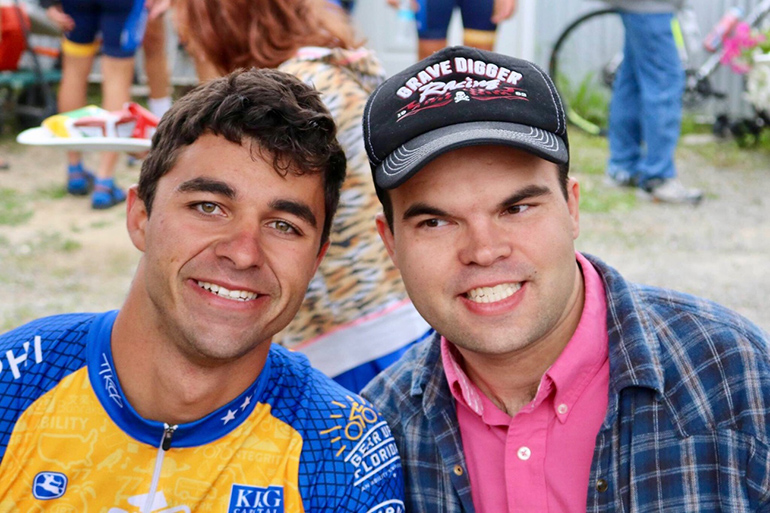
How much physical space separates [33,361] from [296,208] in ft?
2.51

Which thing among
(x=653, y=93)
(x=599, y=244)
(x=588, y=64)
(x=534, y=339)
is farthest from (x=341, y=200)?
(x=588, y=64)

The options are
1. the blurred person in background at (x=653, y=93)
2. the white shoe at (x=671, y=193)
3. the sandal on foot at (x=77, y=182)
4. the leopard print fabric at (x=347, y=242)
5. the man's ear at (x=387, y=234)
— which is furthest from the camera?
the sandal on foot at (x=77, y=182)

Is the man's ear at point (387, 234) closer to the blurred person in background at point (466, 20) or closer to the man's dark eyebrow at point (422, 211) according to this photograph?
the man's dark eyebrow at point (422, 211)

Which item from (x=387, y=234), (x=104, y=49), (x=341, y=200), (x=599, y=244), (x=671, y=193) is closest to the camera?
(x=387, y=234)

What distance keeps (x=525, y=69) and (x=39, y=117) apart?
346 inches

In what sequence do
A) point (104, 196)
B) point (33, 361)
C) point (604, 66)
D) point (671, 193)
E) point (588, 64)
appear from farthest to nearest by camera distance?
point (588, 64) < point (604, 66) < point (671, 193) < point (104, 196) < point (33, 361)

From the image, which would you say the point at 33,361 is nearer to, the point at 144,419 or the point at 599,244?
the point at 144,419

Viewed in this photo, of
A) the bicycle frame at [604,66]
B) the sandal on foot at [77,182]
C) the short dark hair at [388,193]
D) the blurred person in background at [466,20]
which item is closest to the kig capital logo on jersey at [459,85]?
the short dark hair at [388,193]

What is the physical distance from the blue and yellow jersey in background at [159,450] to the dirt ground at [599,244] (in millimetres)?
2975

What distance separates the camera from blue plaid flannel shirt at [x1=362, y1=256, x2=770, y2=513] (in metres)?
1.95

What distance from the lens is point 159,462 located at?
213 centimetres

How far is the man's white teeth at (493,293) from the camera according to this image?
80.4 inches

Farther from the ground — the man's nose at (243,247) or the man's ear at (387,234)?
the man's nose at (243,247)

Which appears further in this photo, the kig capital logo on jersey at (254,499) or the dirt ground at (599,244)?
the dirt ground at (599,244)
